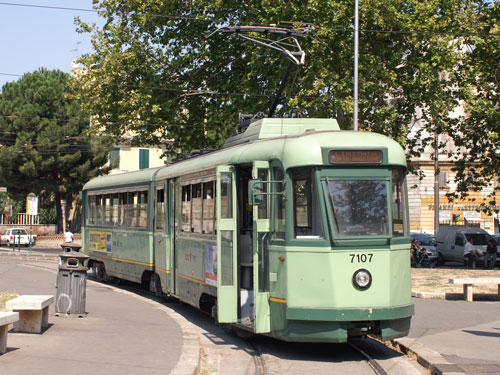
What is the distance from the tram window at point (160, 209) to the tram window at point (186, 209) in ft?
5.86

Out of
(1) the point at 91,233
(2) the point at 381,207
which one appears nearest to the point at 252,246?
(2) the point at 381,207

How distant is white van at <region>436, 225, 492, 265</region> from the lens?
3612cm

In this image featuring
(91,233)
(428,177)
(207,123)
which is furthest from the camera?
(428,177)

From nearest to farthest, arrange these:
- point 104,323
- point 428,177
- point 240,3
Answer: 1. point 104,323
2. point 240,3
3. point 428,177

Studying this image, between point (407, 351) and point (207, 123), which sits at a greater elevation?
point (207, 123)

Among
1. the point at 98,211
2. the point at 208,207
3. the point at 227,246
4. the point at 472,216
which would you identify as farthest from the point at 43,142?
the point at 227,246

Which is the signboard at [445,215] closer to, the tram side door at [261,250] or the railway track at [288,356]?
the railway track at [288,356]

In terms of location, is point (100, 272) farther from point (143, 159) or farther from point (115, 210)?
point (143, 159)

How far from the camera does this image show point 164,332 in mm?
11898

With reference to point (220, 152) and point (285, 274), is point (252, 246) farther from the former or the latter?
point (220, 152)

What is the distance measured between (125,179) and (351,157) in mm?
10752

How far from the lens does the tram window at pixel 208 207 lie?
41.0ft

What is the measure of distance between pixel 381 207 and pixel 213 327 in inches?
183

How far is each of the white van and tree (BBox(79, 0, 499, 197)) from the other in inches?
254
